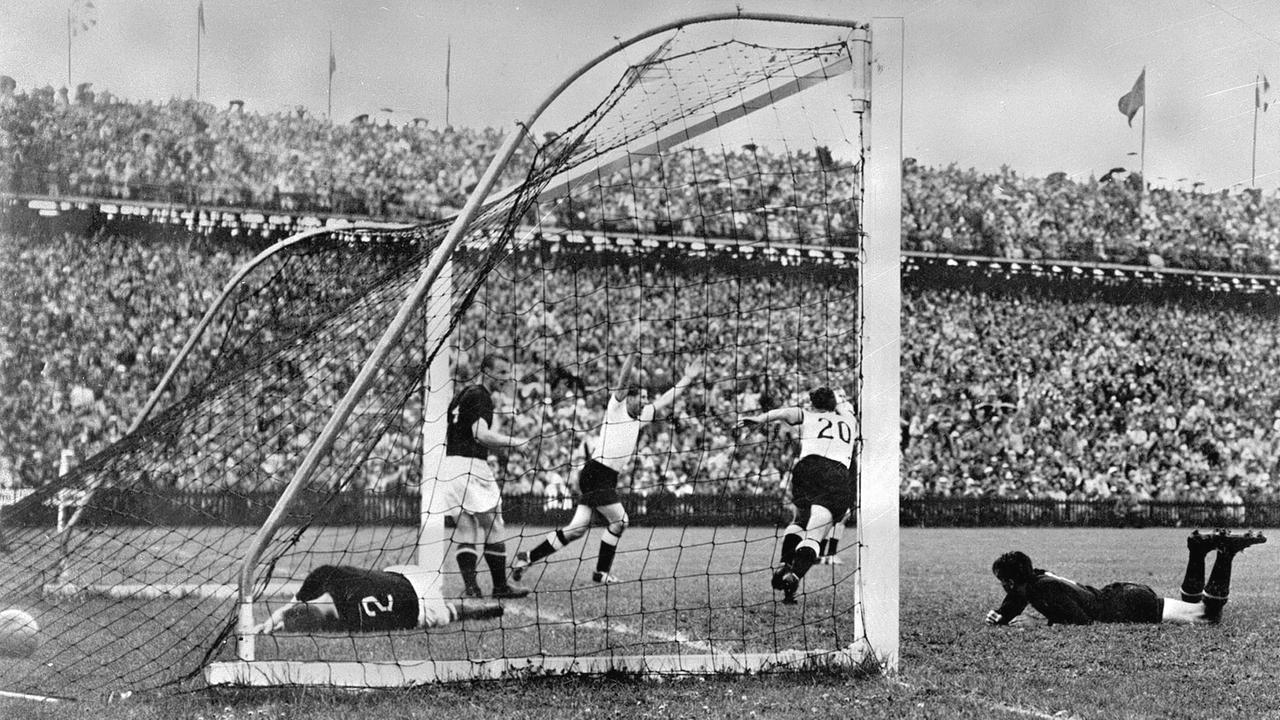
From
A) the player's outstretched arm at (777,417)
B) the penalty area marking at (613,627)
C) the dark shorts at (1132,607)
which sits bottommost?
the penalty area marking at (613,627)

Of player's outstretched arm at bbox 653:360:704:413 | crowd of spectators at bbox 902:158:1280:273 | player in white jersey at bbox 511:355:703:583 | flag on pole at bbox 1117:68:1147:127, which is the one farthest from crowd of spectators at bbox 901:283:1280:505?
player in white jersey at bbox 511:355:703:583

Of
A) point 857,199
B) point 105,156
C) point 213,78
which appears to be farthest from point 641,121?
point 105,156

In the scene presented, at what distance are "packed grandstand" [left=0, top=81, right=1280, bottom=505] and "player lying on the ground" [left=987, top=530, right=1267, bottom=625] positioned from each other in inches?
291

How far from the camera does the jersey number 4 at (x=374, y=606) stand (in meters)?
4.34

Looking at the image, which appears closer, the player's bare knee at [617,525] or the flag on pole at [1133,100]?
the player's bare knee at [617,525]

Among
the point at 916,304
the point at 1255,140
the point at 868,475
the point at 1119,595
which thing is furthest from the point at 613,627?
the point at 916,304

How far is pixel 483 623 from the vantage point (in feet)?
16.5

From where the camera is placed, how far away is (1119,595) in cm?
488

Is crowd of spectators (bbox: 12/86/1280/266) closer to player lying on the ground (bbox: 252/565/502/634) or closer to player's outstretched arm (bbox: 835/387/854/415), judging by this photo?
player's outstretched arm (bbox: 835/387/854/415)

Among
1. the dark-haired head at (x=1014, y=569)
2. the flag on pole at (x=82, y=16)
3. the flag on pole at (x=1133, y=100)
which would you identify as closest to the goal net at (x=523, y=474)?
the dark-haired head at (x=1014, y=569)

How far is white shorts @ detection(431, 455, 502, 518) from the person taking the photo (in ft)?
19.2

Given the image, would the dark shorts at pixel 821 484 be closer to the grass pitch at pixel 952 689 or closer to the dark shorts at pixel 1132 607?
the grass pitch at pixel 952 689

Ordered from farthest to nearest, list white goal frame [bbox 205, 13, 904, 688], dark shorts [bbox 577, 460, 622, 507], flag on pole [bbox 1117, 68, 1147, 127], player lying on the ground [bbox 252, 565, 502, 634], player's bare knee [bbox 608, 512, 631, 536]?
flag on pole [bbox 1117, 68, 1147, 127], dark shorts [bbox 577, 460, 622, 507], player's bare knee [bbox 608, 512, 631, 536], player lying on the ground [bbox 252, 565, 502, 634], white goal frame [bbox 205, 13, 904, 688]

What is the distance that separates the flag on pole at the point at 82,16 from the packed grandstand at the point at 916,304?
3.39m
